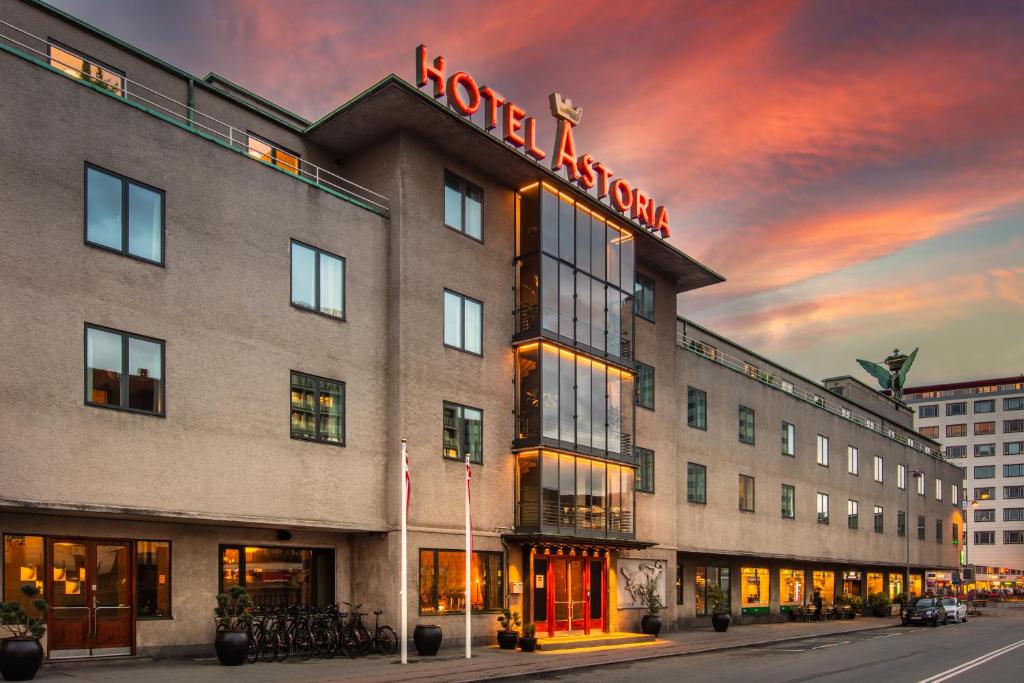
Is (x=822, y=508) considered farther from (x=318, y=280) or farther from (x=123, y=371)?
(x=123, y=371)

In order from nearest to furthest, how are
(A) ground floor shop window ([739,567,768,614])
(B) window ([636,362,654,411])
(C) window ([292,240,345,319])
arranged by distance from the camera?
1. (C) window ([292,240,345,319])
2. (B) window ([636,362,654,411])
3. (A) ground floor shop window ([739,567,768,614])

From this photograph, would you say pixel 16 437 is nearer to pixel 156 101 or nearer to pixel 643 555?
pixel 156 101

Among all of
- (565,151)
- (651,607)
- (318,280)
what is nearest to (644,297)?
(565,151)

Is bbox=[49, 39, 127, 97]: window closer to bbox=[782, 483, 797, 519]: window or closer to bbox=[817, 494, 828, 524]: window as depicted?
bbox=[782, 483, 797, 519]: window

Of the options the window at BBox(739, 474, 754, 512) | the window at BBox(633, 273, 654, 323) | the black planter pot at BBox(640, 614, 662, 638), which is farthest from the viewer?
the window at BBox(739, 474, 754, 512)

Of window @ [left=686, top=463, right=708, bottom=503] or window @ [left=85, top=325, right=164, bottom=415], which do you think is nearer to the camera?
window @ [left=85, top=325, right=164, bottom=415]

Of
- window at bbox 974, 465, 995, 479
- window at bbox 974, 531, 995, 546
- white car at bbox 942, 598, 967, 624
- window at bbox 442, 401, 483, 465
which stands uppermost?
window at bbox 442, 401, 483, 465

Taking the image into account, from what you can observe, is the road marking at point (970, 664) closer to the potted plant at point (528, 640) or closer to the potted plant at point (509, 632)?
the potted plant at point (528, 640)

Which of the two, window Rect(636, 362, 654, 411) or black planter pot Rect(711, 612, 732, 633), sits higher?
window Rect(636, 362, 654, 411)

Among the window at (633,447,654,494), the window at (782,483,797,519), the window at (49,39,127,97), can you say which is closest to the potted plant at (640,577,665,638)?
the window at (633,447,654,494)

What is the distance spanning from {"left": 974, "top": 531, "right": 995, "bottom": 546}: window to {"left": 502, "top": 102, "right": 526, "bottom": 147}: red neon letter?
450 ft

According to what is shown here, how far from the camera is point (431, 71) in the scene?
2716 centimetres

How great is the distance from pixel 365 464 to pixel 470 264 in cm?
712

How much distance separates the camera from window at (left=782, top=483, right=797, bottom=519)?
48.0 meters
